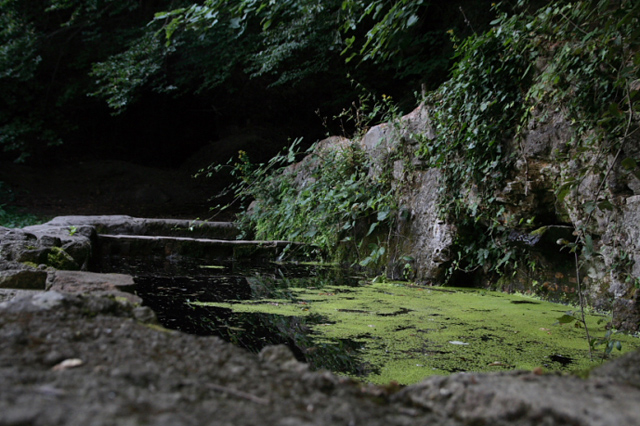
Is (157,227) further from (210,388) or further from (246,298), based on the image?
(210,388)

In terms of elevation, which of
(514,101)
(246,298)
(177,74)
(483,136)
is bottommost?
(246,298)

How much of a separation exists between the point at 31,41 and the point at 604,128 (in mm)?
8515

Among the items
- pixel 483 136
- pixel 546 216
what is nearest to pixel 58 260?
pixel 483 136

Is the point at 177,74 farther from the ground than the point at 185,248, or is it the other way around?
the point at 177,74

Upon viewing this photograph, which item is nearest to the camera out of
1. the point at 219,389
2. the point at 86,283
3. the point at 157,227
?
the point at 219,389

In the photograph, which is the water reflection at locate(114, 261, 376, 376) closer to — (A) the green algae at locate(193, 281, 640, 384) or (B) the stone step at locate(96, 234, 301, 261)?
(A) the green algae at locate(193, 281, 640, 384)

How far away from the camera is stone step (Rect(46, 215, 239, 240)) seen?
17.8ft

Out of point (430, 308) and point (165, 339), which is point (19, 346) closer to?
point (165, 339)

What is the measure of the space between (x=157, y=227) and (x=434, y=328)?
14.3ft

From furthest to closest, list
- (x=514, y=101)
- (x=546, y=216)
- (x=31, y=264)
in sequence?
1. (x=514, y=101)
2. (x=546, y=216)
3. (x=31, y=264)

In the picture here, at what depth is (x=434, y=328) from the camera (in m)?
2.18

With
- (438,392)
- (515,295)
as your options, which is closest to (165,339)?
(438,392)

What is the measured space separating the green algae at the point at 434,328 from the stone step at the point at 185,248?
1.80 metres

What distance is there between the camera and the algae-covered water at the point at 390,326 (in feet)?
5.58
